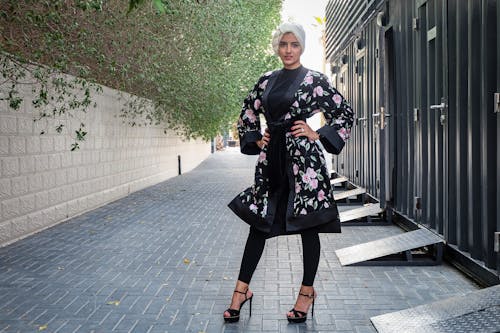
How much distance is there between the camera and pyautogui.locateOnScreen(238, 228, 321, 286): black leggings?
3.96 m

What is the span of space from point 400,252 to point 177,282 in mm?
2130

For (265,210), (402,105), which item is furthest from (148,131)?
(265,210)

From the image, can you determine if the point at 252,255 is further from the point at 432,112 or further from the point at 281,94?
the point at 432,112

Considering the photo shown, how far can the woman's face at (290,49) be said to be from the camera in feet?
12.9

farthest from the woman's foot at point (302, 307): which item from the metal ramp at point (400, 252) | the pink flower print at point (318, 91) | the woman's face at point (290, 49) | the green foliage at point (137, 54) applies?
the green foliage at point (137, 54)

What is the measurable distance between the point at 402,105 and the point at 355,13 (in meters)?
4.22

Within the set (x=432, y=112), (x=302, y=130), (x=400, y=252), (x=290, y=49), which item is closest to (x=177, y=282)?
(x=302, y=130)

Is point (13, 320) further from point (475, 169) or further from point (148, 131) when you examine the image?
point (148, 131)

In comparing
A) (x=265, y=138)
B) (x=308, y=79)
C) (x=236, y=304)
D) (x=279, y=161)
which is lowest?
(x=236, y=304)

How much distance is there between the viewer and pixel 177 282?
5.14 meters

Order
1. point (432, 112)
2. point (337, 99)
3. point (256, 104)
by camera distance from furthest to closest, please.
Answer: point (432, 112) → point (256, 104) → point (337, 99)

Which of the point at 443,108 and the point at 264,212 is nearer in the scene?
the point at 264,212

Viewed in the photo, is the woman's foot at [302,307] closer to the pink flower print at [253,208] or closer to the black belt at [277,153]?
the pink flower print at [253,208]

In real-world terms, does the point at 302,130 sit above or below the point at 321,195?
above
